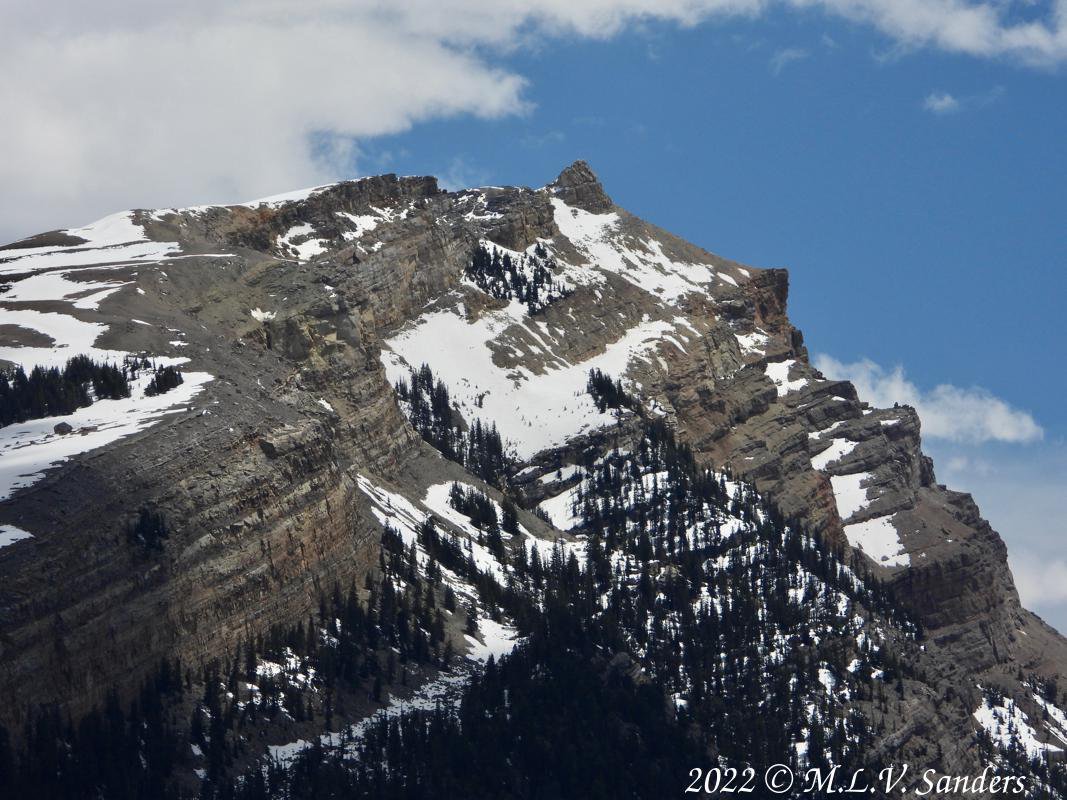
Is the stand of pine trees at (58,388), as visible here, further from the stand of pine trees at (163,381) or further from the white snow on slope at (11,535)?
the white snow on slope at (11,535)

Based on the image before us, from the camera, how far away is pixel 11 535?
148625mm

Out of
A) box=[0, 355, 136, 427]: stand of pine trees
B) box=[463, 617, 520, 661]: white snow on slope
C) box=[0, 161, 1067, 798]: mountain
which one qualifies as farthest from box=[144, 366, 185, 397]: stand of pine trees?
box=[463, 617, 520, 661]: white snow on slope

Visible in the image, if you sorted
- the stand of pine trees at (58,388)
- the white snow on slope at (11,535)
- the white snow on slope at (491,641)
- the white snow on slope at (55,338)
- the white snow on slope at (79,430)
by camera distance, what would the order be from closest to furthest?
the white snow on slope at (11,535), the white snow on slope at (79,430), the stand of pine trees at (58,388), the white snow on slope at (491,641), the white snow on slope at (55,338)

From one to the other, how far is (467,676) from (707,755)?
16.2 meters

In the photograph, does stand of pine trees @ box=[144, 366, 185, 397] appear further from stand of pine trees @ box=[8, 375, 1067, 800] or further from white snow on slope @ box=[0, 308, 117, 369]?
stand of pine trees @ box=[8, 375, 1067, 800]

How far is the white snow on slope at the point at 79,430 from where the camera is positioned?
517 ft

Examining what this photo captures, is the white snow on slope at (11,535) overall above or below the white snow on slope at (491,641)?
below

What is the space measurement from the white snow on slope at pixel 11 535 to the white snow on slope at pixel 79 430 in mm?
3650

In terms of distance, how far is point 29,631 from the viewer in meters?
145

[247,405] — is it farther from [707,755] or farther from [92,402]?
[707,755]

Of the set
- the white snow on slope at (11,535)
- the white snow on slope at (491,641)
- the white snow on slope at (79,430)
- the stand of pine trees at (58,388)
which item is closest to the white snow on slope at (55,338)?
the stand of pine trees at (58,388)

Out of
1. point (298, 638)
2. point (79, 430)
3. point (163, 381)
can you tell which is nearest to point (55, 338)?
point (163, 381)

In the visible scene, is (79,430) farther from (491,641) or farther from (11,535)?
(491,641)

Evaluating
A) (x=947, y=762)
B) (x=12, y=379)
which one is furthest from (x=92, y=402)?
(x=947, y=762)
